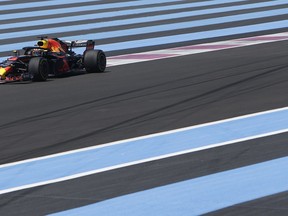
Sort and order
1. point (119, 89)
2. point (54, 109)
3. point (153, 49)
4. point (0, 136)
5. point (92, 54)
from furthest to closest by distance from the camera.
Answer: point (153, 49) < point (92, 54) < point (119, 89) < point (54, 109) < point (0, 136)

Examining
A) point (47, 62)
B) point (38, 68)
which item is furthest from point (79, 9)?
point (38, 68)

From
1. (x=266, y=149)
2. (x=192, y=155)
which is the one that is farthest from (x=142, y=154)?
(x=266, y=149)

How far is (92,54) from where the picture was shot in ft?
49.9

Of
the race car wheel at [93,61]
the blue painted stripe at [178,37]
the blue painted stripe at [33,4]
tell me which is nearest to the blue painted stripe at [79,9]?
the blue painted stripe at [33,4]

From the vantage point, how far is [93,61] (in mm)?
15211

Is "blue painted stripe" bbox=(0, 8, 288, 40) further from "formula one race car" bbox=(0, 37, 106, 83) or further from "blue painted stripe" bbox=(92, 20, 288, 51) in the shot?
"formula one race car" bbox=(0, 37, 106, 83)

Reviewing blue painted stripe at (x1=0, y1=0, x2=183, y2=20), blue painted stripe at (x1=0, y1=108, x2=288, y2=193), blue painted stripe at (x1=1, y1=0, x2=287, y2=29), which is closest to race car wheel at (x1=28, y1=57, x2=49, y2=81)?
blue painted stripe at (x1=0, y1=108, x2=288, y2=193)

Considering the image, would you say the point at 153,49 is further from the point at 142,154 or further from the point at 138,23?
the point at 142,154

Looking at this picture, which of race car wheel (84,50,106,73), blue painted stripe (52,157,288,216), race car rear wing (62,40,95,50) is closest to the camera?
blue painted stripe (52,157,288,216)

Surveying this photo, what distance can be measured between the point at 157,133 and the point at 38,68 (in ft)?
17.4

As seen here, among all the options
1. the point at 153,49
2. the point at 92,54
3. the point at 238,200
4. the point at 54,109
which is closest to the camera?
the point at 238,200

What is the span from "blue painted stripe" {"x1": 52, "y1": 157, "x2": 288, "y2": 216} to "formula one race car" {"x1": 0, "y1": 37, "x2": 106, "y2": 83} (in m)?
7.53

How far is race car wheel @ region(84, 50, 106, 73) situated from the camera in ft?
49.9

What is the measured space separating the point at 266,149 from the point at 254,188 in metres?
1.48
